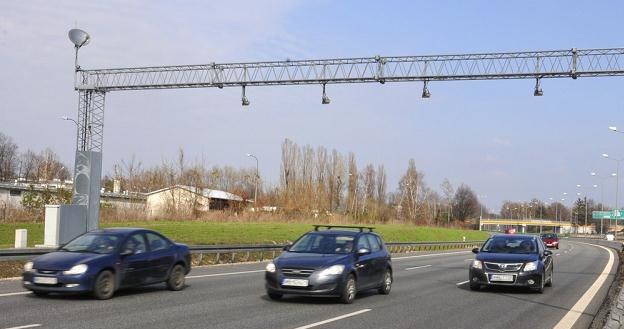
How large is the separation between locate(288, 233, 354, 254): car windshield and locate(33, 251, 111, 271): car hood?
12.9ft

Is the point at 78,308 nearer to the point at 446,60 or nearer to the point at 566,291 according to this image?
the point at 566,291

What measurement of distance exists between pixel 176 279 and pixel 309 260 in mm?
3710

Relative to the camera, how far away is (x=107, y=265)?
41.8 ft

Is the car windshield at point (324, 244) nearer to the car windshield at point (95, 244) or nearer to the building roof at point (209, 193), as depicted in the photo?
the car windshield at point (95, 244)

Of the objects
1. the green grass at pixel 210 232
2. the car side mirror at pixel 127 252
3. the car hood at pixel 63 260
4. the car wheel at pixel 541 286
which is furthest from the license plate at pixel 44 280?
the green grass at pixel 210 232

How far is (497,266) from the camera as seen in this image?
52.6 ft

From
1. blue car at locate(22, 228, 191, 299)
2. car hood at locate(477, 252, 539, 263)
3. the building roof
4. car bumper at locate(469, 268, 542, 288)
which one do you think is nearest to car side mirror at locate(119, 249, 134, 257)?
blue car at locate(22, 228, 191, 299)

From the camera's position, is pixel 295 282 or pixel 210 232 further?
pixel 210 232

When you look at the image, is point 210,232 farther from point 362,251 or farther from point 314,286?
point 314,286

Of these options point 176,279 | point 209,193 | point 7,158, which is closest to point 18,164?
point 7,158

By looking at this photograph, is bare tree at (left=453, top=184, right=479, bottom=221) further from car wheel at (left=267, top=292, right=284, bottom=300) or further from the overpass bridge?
car wheel at (left=267, top=292, right=284, bottom=300)

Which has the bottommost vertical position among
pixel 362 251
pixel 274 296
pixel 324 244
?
pixel 274 296

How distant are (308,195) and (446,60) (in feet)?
155

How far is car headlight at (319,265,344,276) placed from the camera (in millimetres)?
12602
